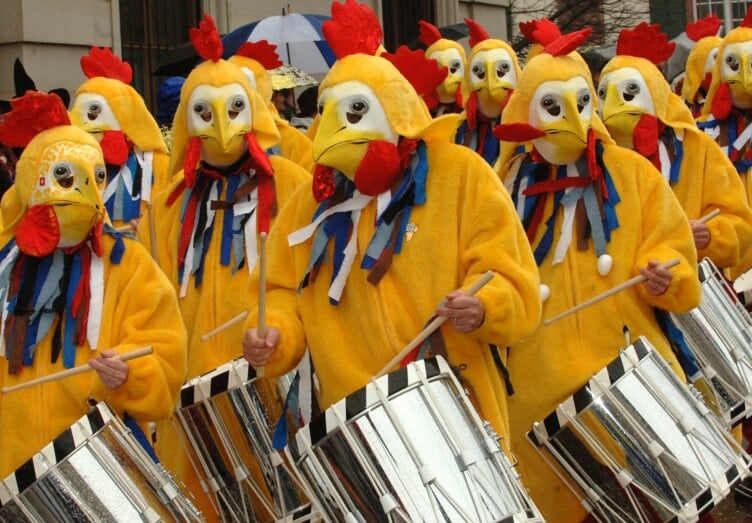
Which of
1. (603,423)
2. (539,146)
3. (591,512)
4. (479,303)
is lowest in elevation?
(591,512)

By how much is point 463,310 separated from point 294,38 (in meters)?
7.15

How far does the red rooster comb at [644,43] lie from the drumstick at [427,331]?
3.15 m

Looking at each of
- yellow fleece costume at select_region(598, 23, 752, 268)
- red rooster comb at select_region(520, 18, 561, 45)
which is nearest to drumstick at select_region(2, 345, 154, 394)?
red rooster comb at select_region(520, 18, 561, 45)

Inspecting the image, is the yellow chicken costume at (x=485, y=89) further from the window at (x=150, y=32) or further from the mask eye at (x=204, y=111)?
the window at (x=150, y=32)

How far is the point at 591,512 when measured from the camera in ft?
19.6

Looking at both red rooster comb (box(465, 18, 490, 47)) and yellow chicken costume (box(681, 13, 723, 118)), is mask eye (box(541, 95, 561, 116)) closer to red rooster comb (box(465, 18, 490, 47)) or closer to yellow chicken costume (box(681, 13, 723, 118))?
red rooster comb (box(465, 18, 490, 47))

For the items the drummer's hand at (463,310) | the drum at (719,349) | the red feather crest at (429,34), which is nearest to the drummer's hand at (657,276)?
the drum at (719,349)

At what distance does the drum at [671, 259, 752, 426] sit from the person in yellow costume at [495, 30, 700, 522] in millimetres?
411

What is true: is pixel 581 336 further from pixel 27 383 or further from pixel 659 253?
pixel 27 383

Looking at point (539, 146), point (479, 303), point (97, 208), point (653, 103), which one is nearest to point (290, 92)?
point (653, 103)

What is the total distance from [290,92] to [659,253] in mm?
6366

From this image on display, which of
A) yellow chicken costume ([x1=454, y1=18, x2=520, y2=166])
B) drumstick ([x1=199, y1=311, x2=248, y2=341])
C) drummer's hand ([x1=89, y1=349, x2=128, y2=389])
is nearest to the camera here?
drummer's hand ([x1=89, y1=349, x2=128, y2=389])

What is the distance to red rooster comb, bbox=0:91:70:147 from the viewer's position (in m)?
5.86

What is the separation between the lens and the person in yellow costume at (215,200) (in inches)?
271
